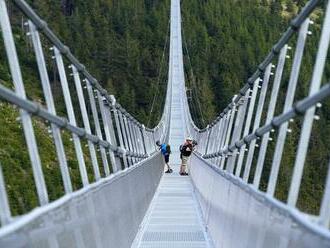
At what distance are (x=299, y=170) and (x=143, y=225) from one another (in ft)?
23.3

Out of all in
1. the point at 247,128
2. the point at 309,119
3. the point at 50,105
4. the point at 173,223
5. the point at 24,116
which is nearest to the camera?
the point at 309,119

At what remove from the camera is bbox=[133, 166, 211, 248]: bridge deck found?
9.41 metres

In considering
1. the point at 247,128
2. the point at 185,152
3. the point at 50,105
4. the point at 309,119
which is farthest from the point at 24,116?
the point at 185,152

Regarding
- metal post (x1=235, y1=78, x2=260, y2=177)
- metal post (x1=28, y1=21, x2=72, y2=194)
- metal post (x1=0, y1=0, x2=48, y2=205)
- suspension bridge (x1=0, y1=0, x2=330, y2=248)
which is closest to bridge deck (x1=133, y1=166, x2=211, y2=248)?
suspension bridge (x1=0, y1=0, x2=330, y2=248)

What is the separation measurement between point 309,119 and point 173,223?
736 cm

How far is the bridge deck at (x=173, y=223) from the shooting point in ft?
30.9

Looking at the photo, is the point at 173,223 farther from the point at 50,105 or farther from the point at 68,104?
the point at 50,105

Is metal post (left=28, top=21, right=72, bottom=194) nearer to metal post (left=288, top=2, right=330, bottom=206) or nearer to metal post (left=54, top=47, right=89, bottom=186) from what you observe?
metal post (left=54, top=47, right=89, bottom=186)

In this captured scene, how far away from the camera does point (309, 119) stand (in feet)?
13.6

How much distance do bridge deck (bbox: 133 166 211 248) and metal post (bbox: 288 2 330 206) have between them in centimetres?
476

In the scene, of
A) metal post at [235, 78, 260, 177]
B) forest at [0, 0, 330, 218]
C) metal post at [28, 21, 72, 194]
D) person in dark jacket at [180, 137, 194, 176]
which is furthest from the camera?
forest at [0, 0, 330, 218]

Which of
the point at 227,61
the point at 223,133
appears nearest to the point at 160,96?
the point at 227,61

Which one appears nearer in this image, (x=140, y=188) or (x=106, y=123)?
(x=106, y=123)

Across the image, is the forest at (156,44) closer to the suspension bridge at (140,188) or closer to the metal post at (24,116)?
the suspension bridge at (140,188)
